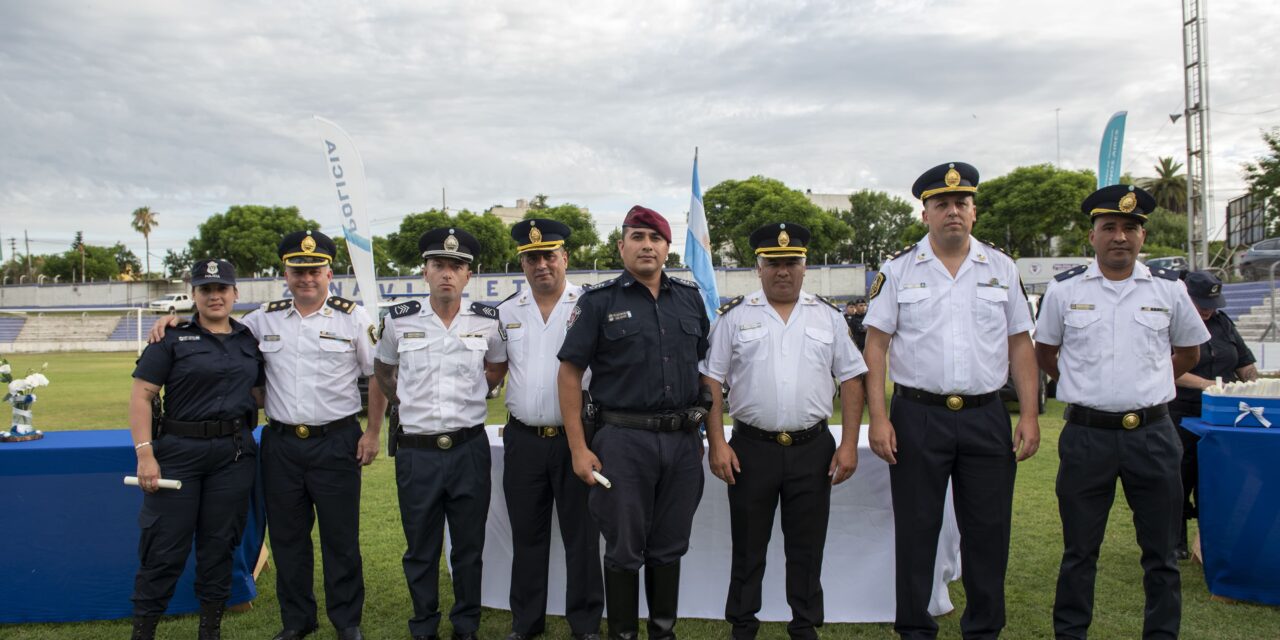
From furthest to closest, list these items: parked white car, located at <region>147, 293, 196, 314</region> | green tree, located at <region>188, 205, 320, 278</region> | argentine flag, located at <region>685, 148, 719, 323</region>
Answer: green tree, located at <region>188, 205, 320, 278</region>, parked white car, located at <region>147, 293, 196, 314</region>, argentine flag, located at <region>685, 148, 719, 323</region>

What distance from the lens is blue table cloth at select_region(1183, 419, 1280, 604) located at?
3.83 m

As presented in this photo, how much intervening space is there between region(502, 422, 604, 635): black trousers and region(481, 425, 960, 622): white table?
0.85 ft

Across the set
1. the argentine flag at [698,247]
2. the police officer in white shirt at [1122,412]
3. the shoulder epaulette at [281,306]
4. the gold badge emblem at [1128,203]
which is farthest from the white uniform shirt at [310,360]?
the argentine flag at [698,247]

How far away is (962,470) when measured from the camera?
3340 mm

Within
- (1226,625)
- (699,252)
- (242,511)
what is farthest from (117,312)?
(1226,625)

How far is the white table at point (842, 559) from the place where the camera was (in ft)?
12.8

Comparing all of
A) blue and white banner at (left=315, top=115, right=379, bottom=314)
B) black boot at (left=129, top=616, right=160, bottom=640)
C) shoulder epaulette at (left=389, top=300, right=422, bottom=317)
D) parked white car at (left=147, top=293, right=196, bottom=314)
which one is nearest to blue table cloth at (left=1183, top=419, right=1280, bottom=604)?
shoulder epaulette at (left=389, top=300, right=422, bottom=317)

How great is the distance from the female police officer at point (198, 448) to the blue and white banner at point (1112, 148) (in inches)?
601

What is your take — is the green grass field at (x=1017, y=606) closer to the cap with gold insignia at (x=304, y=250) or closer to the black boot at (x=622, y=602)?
the black boot at (x=622, y=602)

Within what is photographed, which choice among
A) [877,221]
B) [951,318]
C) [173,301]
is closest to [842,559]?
[951,318]

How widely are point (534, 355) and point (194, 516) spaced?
166 centimetres

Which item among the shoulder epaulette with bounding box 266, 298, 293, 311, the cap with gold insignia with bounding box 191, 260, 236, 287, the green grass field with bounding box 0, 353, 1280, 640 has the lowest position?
the green grass field with bounding box 0, 353, 1280, 640

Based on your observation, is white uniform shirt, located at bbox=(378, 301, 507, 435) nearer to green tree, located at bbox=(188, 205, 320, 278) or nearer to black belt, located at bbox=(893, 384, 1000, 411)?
black belt, located at bbox=(893, 384, 1000, 411)

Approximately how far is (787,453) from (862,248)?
228 ft
